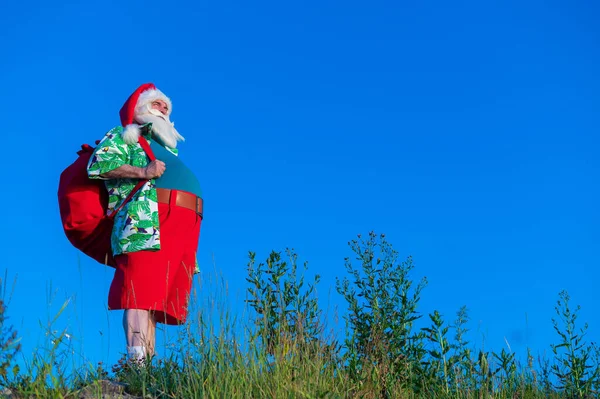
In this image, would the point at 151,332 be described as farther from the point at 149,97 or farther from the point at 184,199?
the point at 149,97

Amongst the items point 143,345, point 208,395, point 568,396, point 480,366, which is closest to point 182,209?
point 143,345

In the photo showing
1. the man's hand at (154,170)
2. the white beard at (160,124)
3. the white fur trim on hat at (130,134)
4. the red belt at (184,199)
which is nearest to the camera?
the man's hand at (154,170)

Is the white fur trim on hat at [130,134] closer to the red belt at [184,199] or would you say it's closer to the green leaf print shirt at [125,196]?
the green leaf print shirt at [125,196]

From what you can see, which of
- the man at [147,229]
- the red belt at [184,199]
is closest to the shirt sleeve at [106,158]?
the man at [147,229]

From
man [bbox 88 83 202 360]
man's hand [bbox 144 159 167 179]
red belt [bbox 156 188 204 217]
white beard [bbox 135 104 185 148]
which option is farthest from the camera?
white beard [bbox 135 104 185 148]

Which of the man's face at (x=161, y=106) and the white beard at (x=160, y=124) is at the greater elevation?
the man's face at (x=161, y=106)

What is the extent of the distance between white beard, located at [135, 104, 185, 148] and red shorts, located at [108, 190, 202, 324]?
72 cm

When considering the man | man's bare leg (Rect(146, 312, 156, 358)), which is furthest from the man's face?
man's bare leg (Rect(146, 312, 156, 358))

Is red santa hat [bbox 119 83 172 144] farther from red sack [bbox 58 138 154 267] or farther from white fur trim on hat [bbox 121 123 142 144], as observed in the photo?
red sack [bbox 58 138 154 267]

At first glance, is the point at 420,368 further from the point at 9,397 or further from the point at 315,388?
the point at 9,397

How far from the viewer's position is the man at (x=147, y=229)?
510 cm

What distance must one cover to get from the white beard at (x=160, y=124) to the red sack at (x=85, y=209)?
0.25 meters

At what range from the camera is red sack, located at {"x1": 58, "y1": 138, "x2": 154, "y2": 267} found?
5504mm

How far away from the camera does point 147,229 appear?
519 cm
